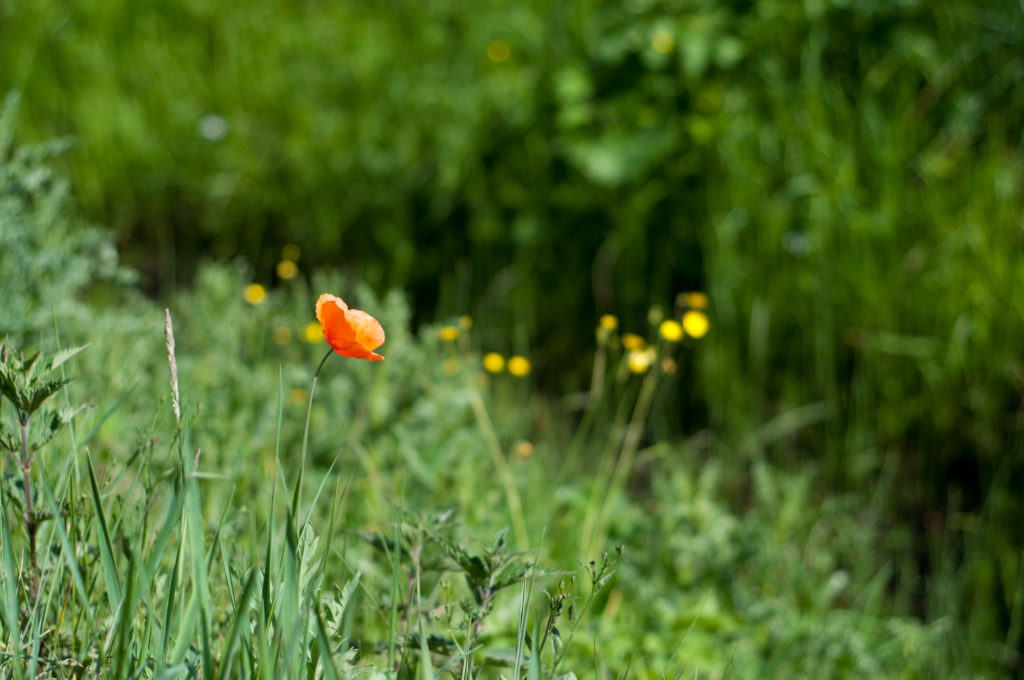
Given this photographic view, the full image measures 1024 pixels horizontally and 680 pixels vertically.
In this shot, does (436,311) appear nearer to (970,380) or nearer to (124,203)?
(124,203)

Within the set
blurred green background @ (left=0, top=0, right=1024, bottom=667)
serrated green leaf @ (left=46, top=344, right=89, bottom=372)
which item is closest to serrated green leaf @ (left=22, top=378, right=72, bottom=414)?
serrated green leaf @ (left=46, top=344, right=89, bottom=372)

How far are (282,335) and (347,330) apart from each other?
1344 millimetres

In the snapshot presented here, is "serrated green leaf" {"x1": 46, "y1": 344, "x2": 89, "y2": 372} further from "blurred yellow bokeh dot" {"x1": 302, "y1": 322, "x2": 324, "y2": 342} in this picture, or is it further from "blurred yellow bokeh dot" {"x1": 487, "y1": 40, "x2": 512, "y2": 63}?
"blurred yellow bokeh dot" {"x1": 487, "y1": 40, "x2": 512, "y2": 63}

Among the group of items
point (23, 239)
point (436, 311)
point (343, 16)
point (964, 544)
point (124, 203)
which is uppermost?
point (343, 16)

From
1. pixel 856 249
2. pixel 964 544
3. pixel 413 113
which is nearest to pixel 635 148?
pixel 856 249

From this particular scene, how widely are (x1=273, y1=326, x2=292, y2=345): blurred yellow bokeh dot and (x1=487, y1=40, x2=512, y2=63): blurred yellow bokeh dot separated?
136cm

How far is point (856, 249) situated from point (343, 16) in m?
2.35

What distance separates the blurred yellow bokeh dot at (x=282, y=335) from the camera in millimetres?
2094

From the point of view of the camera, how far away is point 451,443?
1709 millimetres

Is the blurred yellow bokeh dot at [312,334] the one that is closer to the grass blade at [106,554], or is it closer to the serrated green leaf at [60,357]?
the serrated green leaf at [60,357]

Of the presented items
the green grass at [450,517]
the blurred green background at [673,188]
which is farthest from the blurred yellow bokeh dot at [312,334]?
the blurred green background at [673,188]

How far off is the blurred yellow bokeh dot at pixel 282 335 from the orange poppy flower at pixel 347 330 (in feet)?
4.17

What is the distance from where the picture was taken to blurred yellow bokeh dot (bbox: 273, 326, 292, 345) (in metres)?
2.09

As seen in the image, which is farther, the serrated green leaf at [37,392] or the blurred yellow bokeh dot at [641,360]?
the blurred yellow bokeh dot at [641,360]
